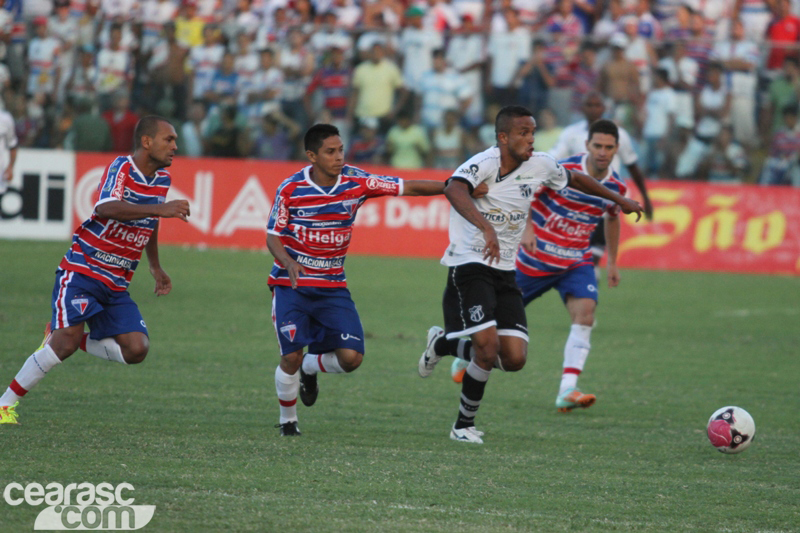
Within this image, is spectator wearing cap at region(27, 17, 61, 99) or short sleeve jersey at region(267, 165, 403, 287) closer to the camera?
short sleeve jersey at region(267, 165, 403, 287)

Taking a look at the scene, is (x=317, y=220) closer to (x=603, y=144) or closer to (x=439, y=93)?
(x=603, y=144)

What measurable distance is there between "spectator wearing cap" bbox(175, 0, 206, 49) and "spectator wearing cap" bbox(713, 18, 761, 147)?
357 inches

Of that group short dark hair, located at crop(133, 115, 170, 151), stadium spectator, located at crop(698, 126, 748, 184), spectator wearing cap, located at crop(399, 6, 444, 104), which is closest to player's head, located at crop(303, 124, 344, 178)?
short dark hair, located at crop(133, 115, 170, 151)

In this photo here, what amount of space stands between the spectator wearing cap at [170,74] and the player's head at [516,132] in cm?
1274

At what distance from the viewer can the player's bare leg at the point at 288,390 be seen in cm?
675

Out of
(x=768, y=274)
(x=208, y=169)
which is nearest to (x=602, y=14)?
(x=768, y=274)

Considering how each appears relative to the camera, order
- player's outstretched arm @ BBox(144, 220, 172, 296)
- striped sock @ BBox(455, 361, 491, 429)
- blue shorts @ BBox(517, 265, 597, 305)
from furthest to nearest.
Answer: blue shorts @ BBox(517, 265, 597, 305) → player's outstretched arm @ BBox(144, 220, 172, 296) → striped sock @ BBox(455, 361, 491, 429)

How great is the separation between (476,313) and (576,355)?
1.78 m

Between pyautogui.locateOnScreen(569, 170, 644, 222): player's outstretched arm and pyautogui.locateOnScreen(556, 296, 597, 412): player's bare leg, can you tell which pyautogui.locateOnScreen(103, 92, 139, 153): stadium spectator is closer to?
pyautogui.locateOnScreen(556, 296, 597, 412): player's bare leg

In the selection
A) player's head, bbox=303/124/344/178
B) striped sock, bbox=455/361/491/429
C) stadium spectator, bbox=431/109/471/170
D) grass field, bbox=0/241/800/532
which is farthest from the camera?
stadium spectator, bbox=431/109/471/170

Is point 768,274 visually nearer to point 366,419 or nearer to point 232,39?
point 232,39

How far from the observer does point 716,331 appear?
12.5 meters

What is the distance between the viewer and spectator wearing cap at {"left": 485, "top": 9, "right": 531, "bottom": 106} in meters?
18.6

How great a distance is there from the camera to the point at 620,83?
60.1ft
